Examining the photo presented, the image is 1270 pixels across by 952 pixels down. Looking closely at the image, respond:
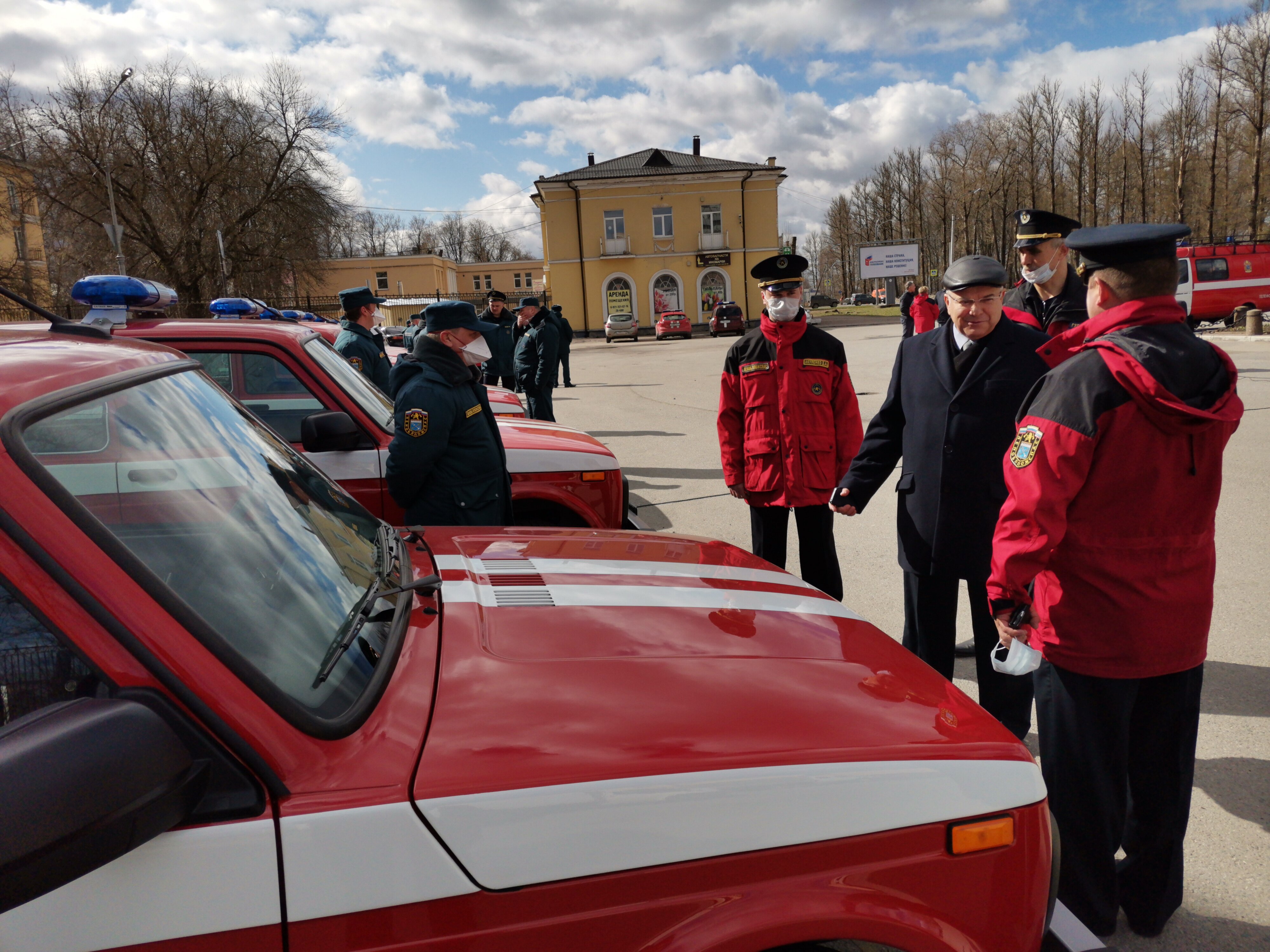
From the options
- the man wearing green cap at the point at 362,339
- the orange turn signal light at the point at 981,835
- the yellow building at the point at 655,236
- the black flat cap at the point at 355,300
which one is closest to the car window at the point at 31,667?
the orange turn signal light at the point at 981,835

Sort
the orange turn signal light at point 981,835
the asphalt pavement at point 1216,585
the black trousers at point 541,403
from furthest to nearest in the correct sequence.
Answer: the black trousers at point 541,403
the asphalt pavement at point 1216,585
the orange turn signal light at point 981,835

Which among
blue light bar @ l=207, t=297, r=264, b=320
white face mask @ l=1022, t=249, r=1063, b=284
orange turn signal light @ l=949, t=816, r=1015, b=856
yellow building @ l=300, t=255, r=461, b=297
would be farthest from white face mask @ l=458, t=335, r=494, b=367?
yellow building @ l=300, t=255, r=461, b=297

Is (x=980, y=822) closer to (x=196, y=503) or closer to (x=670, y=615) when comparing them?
(x=670, y=615)

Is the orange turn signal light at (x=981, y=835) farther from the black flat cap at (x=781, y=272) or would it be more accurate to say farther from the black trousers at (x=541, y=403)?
the black trousers at (x=541, y=403)

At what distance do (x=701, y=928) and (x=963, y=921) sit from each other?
1.73 ft

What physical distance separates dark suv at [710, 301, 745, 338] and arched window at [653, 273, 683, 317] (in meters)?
9.35

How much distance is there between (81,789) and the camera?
3.34ft

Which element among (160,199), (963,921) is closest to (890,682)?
(963,921)

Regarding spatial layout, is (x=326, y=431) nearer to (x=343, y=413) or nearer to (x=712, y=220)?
(x=343, y=413)

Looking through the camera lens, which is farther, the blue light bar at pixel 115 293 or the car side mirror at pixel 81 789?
the blue light bar at pixel 115 293

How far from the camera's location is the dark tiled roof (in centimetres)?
4825

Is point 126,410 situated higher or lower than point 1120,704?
higher

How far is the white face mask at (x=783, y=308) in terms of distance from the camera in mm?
4246

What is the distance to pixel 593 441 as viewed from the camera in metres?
5.34
